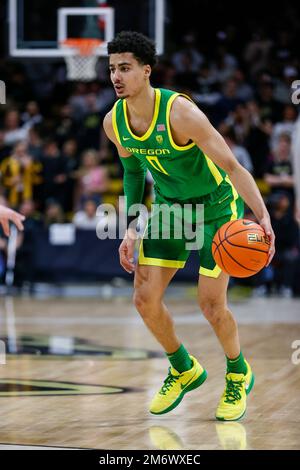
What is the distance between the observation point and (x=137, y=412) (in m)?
5.81

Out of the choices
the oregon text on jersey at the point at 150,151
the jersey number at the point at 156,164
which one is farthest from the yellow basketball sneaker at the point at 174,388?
the oregon text on jersey at the point at 150,151

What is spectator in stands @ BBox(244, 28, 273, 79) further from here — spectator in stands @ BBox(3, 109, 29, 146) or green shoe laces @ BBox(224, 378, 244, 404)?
green shoe laces @ BBox(224, 378, 244, 404)

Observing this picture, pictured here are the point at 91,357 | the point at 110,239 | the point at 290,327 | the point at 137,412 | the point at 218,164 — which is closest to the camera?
the point at 218,164

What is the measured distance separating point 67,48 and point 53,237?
2803mm

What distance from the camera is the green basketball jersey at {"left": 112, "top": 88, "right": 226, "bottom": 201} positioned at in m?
5.47

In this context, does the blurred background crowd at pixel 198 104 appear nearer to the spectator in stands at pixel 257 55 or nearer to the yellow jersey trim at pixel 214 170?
the spectator in stands at pixel 257 55

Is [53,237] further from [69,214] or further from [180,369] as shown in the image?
[180,369]

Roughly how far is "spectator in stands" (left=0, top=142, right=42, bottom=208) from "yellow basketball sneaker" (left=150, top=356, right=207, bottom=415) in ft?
30.8

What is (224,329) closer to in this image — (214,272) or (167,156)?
(214,272)

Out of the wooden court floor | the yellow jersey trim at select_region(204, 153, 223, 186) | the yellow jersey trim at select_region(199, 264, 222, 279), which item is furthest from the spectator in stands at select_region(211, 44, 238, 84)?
the yellow jersey trim at select_region(199, 264, 222, 279)

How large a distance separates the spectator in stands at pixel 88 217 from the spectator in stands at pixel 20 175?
3.71 feet

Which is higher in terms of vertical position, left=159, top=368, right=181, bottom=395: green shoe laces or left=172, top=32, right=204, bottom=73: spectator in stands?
left=172, top=32, right=204, bottom=73: spectator in stands
